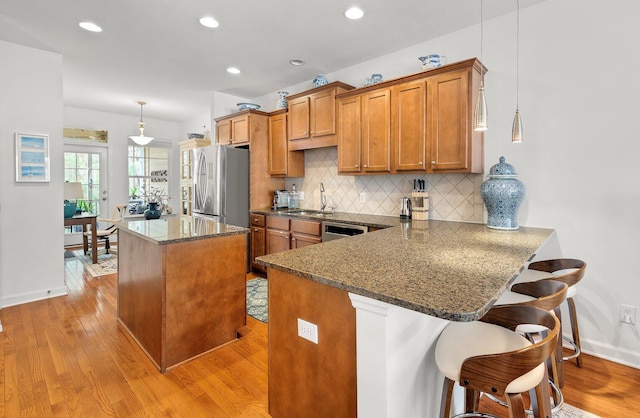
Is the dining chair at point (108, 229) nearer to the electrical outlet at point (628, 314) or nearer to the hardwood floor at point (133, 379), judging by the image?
the hardwood floor at point (133, 379)

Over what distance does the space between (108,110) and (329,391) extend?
7195 mm

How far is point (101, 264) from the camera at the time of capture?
504 centimetres

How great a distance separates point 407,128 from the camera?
3.04 m

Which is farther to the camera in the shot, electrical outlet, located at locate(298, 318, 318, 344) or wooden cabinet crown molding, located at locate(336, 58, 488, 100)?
wooden cabinet crown molding, located at locate(336, 58, 488, 100)

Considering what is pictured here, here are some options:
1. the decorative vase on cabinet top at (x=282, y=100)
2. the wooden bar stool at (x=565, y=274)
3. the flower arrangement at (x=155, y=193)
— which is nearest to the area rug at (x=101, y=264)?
the flower arrangement at (x=155, y=193)

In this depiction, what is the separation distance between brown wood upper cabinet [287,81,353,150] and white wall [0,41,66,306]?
269 centimetres

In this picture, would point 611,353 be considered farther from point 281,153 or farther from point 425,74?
point 281,153

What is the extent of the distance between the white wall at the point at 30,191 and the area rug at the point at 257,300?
7.13ft

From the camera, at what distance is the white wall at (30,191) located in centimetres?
335

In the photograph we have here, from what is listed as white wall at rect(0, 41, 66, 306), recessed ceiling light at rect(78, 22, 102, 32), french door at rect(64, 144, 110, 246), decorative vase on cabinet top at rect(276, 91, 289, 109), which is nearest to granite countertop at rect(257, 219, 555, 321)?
decorative vase on cabinet top at rect(276, 91, 289, 109)

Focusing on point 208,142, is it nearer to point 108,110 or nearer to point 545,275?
point 108,110

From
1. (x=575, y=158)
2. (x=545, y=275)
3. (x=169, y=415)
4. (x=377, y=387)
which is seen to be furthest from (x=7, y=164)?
(x=575, y=158)

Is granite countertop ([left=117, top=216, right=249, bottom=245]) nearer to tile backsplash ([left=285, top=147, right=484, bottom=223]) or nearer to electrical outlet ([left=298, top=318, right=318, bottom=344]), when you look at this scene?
electrical outlet ([left=298, top=318, right=318, bottom=344])

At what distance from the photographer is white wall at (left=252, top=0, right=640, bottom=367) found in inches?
89.2
